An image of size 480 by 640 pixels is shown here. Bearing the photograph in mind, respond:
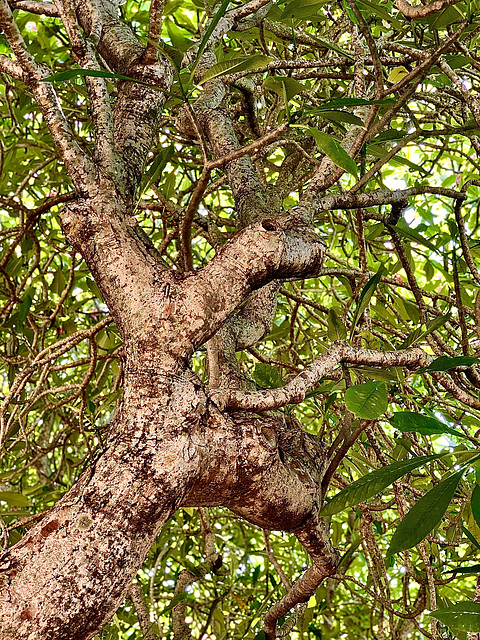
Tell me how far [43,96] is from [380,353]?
0.46 m

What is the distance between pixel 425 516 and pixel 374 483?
52mm

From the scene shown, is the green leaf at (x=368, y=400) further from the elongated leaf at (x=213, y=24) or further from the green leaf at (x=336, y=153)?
the elongated leaf at (x=213, y=24)

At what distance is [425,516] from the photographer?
566mm

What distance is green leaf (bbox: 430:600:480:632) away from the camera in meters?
0.55

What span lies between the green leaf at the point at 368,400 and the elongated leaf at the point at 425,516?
3.5 inches

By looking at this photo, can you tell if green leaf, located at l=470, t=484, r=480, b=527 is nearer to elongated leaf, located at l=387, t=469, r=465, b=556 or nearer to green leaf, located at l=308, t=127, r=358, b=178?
elongated leaf, located at l=387, t=469, r=465, b=556

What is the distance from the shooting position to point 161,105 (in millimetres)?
836

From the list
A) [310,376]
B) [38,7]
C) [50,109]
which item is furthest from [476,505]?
[38,7]

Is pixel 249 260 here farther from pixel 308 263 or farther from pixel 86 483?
pixel 86 483

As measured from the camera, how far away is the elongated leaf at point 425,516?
22.1 inches

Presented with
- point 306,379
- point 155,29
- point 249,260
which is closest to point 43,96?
point 155,29

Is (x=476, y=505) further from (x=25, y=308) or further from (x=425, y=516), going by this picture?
(x=25, y=308)

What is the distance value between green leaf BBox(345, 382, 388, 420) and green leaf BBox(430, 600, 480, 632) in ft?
0.61

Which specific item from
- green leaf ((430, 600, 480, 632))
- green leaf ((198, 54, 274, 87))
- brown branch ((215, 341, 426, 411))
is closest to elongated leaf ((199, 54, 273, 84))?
green leaf ((198, 54, 274, 87))
